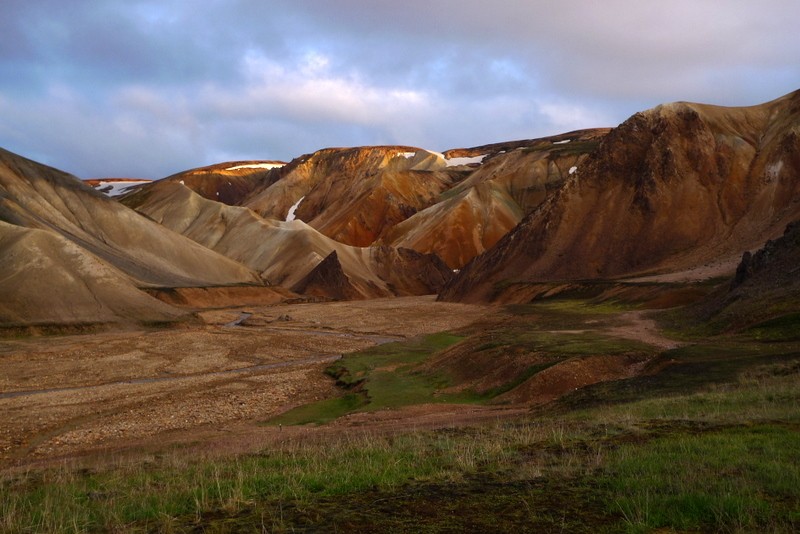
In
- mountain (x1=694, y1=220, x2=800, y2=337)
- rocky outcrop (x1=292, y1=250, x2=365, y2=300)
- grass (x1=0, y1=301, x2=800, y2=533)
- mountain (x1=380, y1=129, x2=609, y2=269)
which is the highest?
mountain (x1=380, y1=129, x2=609, y2=269)

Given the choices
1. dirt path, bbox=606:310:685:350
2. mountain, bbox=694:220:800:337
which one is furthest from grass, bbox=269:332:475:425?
mountain, bbox=694:220:800:337

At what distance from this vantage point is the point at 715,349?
26.0m

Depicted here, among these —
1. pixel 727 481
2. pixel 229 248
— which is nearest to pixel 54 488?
pixel 727 481

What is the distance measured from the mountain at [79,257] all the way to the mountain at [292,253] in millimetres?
11310

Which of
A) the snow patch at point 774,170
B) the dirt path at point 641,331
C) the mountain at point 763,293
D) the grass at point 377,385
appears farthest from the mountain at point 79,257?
the snow patch at point 774,170

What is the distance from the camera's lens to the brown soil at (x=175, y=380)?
24.1m

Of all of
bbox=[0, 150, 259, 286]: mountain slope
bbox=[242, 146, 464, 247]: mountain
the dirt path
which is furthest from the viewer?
bbox=[242, 146, 464, 247]: mountain

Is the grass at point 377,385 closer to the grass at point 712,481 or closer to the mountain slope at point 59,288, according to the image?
the grass at point 712,481

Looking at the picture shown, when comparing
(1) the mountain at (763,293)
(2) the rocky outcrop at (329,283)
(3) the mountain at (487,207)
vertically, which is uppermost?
(3) the mountain at (487,207)

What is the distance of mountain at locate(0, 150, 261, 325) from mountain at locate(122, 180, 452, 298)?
445 inches

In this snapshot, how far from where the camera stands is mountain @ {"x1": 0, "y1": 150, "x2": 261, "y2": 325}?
215 feet

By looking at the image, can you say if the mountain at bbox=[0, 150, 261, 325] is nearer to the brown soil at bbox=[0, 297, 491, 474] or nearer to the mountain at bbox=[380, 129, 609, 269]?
the brown soil at bbox=[0, 297, 491, 474]

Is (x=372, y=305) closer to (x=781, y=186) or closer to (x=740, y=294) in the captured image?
(x=781, y=186)

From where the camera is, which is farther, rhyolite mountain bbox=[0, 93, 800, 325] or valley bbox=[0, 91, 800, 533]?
rhyolite mountain bbox=[0, 93, 800, 325]
